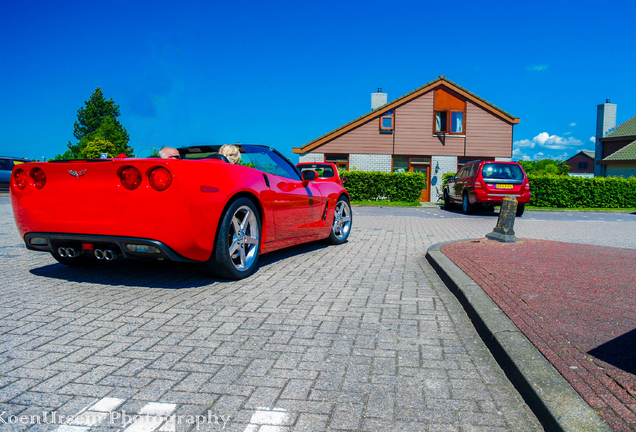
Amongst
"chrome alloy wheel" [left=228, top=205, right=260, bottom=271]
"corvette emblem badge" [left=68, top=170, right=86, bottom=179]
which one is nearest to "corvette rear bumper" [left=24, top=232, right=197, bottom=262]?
"corvette emblem badge" [left=68, top=170, right=86, bottom=179]

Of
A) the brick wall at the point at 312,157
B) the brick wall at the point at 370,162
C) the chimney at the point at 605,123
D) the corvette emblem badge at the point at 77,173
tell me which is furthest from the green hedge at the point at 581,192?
the chimney at the point at 605,123

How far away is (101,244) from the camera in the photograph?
4.06 m

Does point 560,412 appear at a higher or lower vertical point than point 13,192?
lower

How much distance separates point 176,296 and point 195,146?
1.96 metres

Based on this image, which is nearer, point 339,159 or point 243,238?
point 243,238

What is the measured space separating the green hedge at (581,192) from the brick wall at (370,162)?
8561 mm

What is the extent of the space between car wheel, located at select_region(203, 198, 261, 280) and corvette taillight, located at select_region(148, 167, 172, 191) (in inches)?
27.2

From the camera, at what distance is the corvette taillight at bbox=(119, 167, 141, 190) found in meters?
3.92

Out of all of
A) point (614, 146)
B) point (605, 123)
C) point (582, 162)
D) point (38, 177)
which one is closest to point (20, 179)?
point (38, 177)

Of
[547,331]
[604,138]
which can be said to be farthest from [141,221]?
[604,138]

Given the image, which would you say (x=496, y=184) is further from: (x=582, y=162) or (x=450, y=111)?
(x=582, y=162)

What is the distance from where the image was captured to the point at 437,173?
28.1 m

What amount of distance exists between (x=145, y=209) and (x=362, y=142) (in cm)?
2472

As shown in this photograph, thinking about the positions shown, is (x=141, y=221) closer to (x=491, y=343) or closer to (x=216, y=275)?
(x=216, y=275)
